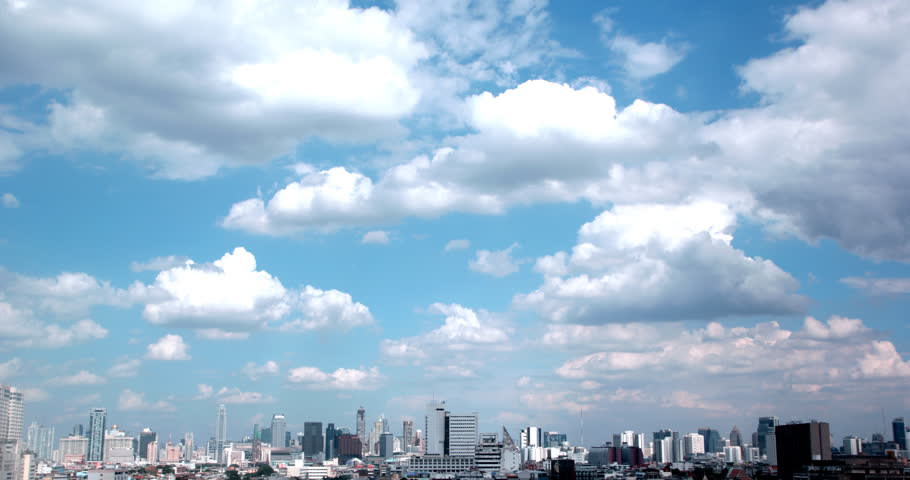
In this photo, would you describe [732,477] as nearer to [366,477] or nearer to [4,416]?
[366,477]

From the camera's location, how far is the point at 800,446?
129m

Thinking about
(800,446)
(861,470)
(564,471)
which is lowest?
(564,471)

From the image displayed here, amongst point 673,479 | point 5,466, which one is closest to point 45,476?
point 5,466

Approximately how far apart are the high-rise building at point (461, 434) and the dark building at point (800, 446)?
64.8m

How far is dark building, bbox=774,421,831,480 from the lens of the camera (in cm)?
12538

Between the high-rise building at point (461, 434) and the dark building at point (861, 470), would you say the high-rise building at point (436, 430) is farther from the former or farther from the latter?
the dark building at point (861, 470)

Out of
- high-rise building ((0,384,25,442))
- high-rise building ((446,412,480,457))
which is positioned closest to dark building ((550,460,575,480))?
high-rise building ((446,412,480,457))

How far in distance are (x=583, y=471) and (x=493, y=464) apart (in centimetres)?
1790

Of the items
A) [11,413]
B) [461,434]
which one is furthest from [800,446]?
[11,413]

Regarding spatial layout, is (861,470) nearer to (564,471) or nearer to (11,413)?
(564,471)

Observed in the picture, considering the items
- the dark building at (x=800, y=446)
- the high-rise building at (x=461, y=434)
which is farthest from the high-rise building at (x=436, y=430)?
A: the dark building at (x=800, y=446)

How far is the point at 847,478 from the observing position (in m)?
99.1

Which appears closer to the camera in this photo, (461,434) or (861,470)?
(861,470)

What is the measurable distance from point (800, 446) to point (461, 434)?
72.3 meters
